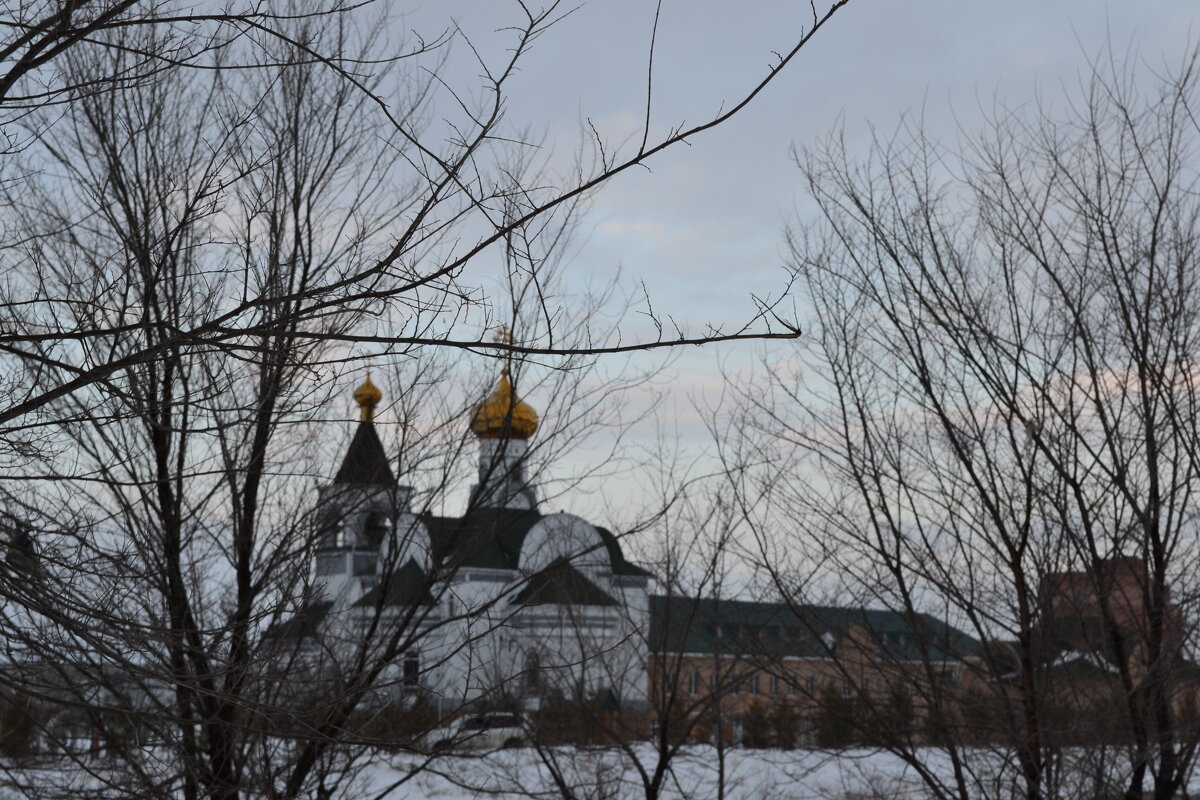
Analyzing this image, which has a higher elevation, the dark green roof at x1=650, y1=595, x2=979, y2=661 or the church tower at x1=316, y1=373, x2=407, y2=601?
the church tower at x1=316, y1=373, x2=407, y2=601

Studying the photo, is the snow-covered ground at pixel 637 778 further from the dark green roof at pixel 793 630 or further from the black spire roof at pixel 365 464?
the black spire roof at pixel 365 464

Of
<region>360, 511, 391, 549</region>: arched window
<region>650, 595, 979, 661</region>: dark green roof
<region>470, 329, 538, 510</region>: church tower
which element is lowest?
<region>650, 595, 979, 661</region>: dark green roof

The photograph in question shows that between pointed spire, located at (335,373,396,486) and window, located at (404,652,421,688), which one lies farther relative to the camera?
pointed spire, located at (335,373,396,486)

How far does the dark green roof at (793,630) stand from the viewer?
8.67m

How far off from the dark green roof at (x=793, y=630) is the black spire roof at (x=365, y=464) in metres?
3.12

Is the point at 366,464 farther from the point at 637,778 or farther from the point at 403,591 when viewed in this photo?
the point at 637,778

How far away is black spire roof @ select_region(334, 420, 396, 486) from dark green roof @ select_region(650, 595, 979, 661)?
312cm

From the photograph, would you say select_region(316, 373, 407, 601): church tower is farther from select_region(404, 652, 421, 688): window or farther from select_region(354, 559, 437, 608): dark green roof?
select_region(404, 652, 421, 688): window

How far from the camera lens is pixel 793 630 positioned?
13523 millimetres

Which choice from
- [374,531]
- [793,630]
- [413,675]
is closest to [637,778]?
[793,630]

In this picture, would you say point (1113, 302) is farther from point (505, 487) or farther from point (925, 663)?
point (505, 487)

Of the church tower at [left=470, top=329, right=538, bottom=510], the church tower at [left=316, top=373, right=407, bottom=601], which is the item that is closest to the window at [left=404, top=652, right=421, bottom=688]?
the church tower at [left=316, top=373, right=407, bottom=601]

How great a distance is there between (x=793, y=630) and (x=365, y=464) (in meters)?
6.88

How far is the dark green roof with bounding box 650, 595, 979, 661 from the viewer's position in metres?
8.67
